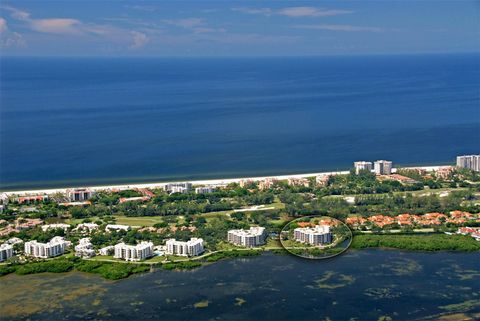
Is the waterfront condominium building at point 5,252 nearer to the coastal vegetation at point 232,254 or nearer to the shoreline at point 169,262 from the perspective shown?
the shoreline at point 169,262

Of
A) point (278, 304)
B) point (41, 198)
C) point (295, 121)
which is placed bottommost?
point (278, 304)

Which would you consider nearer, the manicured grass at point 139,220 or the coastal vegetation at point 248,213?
the coastal vegetation at point 248,213

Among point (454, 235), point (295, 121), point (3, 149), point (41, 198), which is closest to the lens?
point (454, 235)

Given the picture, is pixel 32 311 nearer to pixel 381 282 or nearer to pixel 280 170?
pixel 381 282

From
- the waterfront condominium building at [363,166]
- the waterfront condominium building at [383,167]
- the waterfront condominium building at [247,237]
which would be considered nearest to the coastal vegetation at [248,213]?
the waterfront condominium building at [247,237]

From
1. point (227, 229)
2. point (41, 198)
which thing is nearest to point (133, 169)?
point (41, 198)

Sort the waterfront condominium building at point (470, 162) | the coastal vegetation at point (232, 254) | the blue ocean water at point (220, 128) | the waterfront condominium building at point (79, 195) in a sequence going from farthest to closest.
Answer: the blue ocean water at point (220, 128)
the waterfront condominium building at point (470, 162)
the waterfront condominium building at point (79, 195)
the coastal vegetation at point (232, 254)
